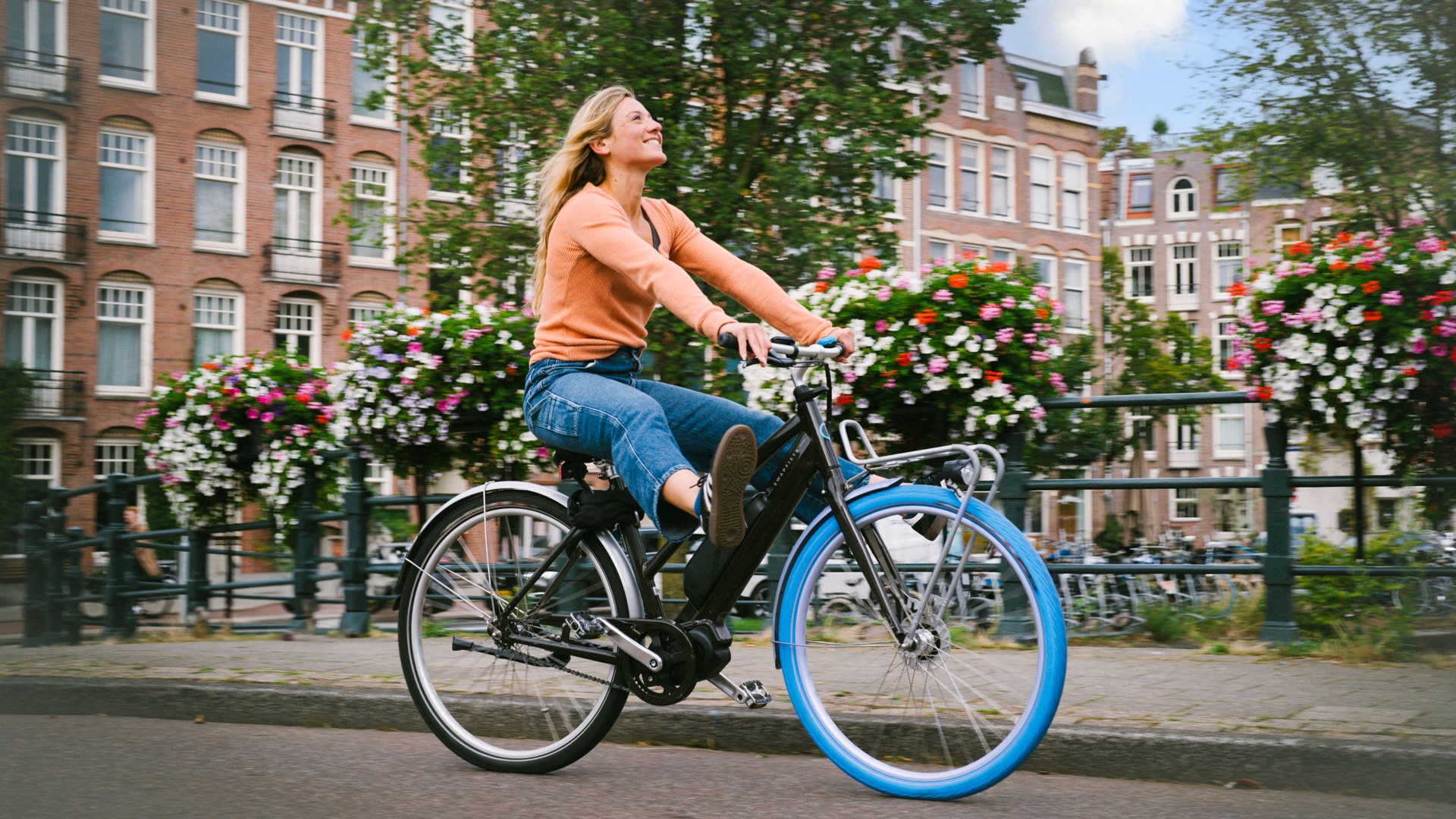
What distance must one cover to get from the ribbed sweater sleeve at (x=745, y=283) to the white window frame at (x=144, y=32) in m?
29.4

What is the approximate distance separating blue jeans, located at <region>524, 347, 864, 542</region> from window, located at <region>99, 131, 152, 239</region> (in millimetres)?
28997

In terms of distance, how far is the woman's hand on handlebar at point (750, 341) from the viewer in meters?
3.02

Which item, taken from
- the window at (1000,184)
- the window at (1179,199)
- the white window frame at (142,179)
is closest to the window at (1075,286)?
the window at (1000,184)

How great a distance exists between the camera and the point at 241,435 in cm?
969

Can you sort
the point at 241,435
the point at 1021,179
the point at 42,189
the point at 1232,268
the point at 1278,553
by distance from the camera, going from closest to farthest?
the point at 1278,553 → the point at 1232,268 → the point at 241,435 → the point at 42,189 → the point at 1021,179

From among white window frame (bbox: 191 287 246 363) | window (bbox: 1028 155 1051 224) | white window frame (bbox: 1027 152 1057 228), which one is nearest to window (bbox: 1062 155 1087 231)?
white window frame (bbox: 1027 152 1057 228)

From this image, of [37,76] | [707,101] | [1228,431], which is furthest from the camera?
[707,101]

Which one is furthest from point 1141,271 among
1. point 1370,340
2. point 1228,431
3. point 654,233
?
point 654,233

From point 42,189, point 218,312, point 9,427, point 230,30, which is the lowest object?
point 9,427

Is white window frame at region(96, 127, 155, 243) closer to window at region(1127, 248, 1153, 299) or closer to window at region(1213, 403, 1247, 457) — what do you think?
window at region(1127, 248, 1153, 299)

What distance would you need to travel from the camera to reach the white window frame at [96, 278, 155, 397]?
29.3 metres

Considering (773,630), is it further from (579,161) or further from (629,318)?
(579,161)

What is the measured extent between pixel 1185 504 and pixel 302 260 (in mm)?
26846

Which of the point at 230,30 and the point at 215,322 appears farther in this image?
the point at 215,322
